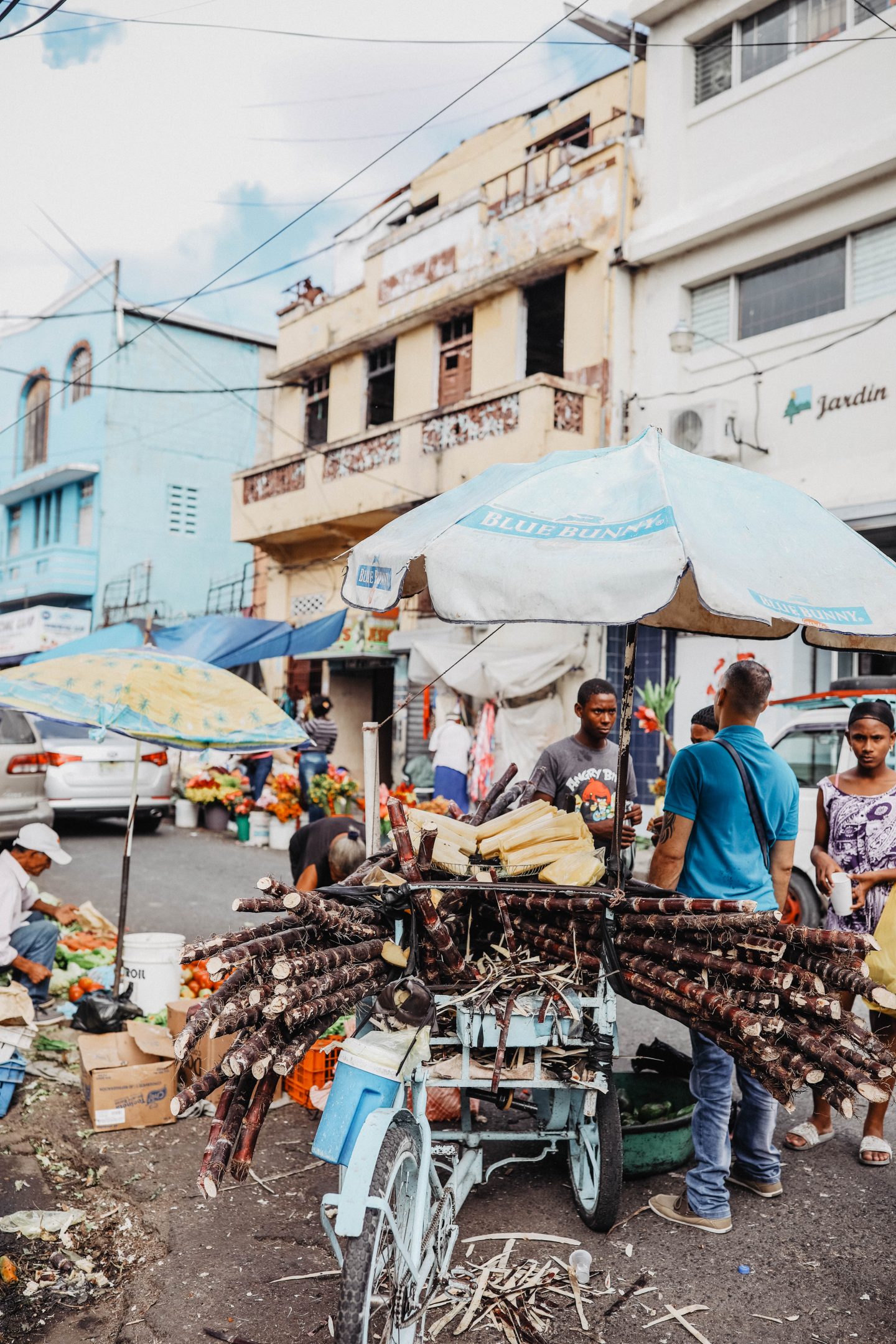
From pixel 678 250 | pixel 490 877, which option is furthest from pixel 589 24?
pixel 490 877

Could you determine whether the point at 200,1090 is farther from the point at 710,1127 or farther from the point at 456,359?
the point at 456,359

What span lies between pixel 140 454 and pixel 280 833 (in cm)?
1702

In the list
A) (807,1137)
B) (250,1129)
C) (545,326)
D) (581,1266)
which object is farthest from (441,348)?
(250,1129)

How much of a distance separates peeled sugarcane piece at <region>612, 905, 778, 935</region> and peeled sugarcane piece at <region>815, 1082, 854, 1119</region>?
0.50 meters

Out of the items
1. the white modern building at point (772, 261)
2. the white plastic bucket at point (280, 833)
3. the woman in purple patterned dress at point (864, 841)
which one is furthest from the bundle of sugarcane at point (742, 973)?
the white plastic bucket at point (280, 833)

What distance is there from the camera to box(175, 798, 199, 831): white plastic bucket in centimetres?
1555

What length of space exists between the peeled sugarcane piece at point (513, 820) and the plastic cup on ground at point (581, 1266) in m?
1.47

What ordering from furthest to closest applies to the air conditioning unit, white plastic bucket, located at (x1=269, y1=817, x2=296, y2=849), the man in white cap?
white plastic bucket, located at (x1=269, y1=817, x2=296, y2=849), the air conditioning unit, the man in white cap

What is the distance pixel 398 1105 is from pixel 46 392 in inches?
1245

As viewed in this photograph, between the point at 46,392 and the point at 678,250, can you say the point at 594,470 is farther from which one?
the point at 46,392

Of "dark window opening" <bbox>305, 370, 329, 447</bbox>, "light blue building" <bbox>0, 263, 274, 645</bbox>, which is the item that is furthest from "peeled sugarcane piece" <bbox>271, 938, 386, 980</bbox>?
"light blue building" <bbox>0, 263, 274, 645</bbox>

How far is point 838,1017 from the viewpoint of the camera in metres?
3.09

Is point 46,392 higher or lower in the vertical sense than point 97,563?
higher

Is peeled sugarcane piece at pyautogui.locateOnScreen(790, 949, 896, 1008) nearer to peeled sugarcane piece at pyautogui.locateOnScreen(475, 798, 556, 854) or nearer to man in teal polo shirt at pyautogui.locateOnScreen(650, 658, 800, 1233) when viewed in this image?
Result: man in teal polo shirt at pyautogui.locateOnScreen(650, 658, 800, 1233)
